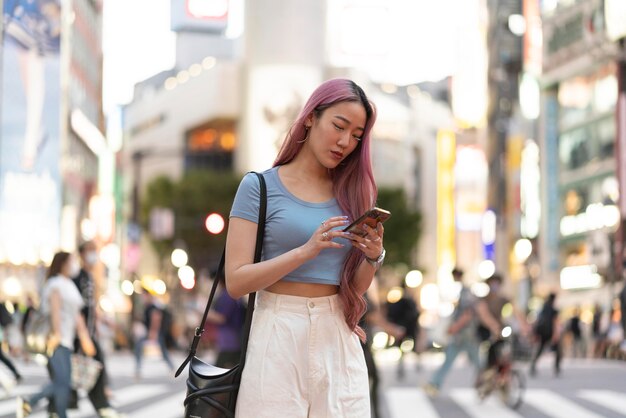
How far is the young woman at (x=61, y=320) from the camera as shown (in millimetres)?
10117

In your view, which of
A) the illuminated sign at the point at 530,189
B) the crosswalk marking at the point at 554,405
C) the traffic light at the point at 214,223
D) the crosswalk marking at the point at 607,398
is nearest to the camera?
the crosswalk marking at the point at 554,405

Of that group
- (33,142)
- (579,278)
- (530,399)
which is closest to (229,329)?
(530,399)

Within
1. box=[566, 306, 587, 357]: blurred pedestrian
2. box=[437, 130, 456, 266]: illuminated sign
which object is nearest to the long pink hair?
box=[566, 306, 587, 357]: blurred pedestrian

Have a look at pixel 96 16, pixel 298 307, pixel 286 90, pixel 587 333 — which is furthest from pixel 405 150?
pixel 298 307

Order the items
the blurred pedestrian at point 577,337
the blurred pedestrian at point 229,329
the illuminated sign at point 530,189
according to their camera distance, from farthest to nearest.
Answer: the illuminated sign at point 530,189
the blurred pedestrian at point 577,337
the blurred pedestrian at point 229,329

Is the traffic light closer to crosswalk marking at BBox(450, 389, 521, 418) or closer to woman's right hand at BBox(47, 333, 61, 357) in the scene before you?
crosswalk marking at BBox(450, 389, 521, 418)

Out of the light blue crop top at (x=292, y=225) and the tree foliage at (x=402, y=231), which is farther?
the tree foliage at (x=402, y=231)

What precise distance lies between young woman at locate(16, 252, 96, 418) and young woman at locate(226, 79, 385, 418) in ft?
21.8

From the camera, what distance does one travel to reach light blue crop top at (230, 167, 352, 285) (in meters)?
3.66

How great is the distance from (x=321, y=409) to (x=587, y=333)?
4376cm

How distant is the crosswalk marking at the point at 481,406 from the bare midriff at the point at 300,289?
10086 millimetres

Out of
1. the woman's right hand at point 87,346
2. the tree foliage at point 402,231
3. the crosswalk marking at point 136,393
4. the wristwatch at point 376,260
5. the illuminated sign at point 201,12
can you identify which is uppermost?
the illuminated sign at point 201,12

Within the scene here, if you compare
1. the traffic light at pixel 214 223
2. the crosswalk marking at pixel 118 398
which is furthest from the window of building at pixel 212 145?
the crosswalk marking at pixel 118 398

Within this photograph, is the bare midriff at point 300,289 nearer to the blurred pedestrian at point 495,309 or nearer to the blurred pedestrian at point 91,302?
the blurred pedestrian at point 91,302
